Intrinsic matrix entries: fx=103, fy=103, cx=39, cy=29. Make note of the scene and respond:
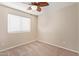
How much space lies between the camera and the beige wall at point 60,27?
74.1 inches

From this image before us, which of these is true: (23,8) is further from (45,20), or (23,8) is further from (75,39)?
(75,39)

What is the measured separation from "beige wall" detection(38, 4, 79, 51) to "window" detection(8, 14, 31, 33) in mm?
250

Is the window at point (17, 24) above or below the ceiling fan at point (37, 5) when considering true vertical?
below

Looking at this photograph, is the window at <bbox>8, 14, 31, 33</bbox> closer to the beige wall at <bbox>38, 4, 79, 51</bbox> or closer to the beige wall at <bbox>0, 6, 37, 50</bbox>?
the beige wall at <bbox>0, 6, 37, 50</bbox>

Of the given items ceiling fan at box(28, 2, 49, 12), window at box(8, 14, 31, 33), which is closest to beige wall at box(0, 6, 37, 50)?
window at box(8, 14, 31, 33)

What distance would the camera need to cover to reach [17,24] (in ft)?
6.17

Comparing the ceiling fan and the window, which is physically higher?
the ceiling fan

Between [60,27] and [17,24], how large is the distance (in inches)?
31.4

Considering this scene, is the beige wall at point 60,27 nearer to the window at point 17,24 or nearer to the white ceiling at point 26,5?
the white ceiling at point 26,5

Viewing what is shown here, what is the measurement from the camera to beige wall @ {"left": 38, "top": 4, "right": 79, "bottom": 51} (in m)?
1.88

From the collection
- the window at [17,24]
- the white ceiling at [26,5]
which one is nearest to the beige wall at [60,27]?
the white ceiling at [26,5]

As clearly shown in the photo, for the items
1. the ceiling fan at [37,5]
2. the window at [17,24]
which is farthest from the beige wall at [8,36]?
the ceiling fan at [37,5]

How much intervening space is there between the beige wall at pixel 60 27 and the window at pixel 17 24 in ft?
0.82

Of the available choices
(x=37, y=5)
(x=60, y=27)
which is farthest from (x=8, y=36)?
(x=60, y=27)
